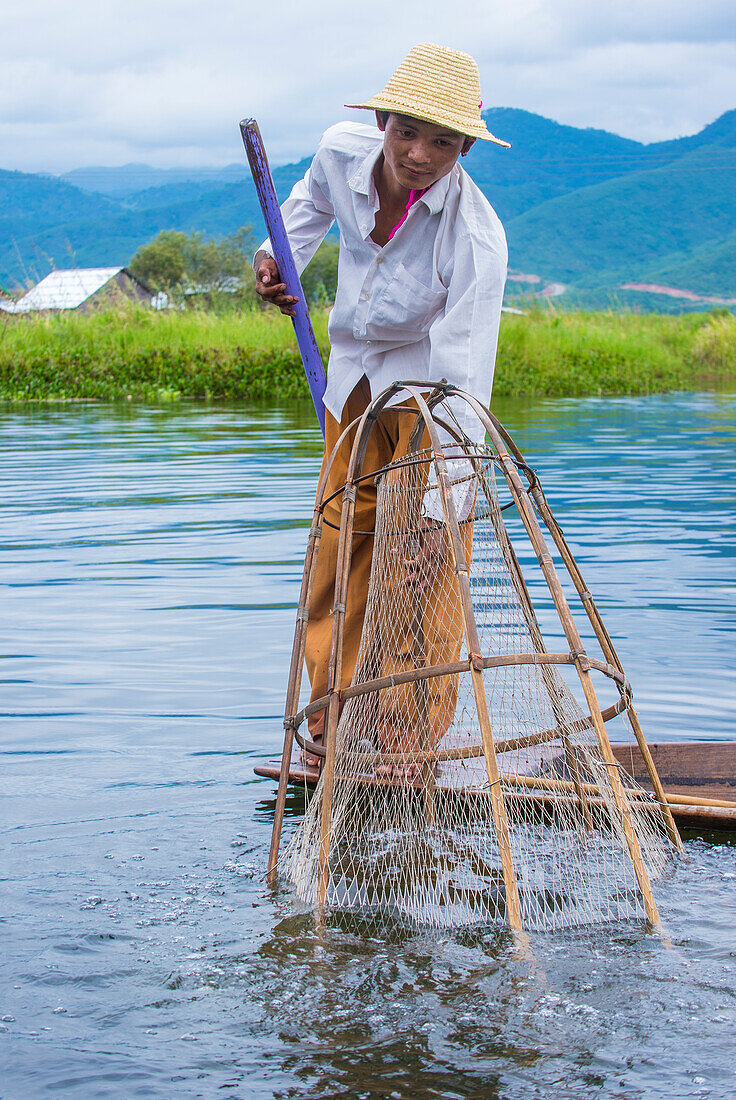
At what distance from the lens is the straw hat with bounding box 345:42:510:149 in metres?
2.35

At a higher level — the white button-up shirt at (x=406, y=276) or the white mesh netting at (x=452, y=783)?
the white button-up shirt at (x=406, y=276)

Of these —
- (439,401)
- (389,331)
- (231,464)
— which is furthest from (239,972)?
(231,464)

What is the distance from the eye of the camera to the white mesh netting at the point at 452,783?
232cm

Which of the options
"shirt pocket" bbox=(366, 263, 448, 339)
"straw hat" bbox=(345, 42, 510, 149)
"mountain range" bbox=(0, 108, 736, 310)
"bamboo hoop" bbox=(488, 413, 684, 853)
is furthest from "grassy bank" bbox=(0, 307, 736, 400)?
"mountain range" bbox=(0, 108, 736, 310)

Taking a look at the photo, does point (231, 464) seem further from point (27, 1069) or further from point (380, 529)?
point (27, 1069)

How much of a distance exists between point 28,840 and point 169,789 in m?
0.41

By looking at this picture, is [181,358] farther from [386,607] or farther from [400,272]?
[386,607]

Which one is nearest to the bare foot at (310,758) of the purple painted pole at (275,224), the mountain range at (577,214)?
the purple painted pole at (275,224)

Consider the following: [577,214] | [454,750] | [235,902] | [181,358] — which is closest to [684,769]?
[454,750]

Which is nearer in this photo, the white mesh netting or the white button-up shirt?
the white mesh netting

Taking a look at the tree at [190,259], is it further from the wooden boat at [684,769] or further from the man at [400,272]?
the wooden boat at [684,769]

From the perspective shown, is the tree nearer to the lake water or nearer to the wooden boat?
the lake water

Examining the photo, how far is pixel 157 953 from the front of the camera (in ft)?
6.94

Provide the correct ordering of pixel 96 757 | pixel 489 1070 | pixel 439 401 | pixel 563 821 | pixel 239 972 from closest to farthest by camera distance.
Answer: pixel 489 1070 → pixel 239 972 → pixel 563 821 → pixel 439 401 → pixel 96 757
